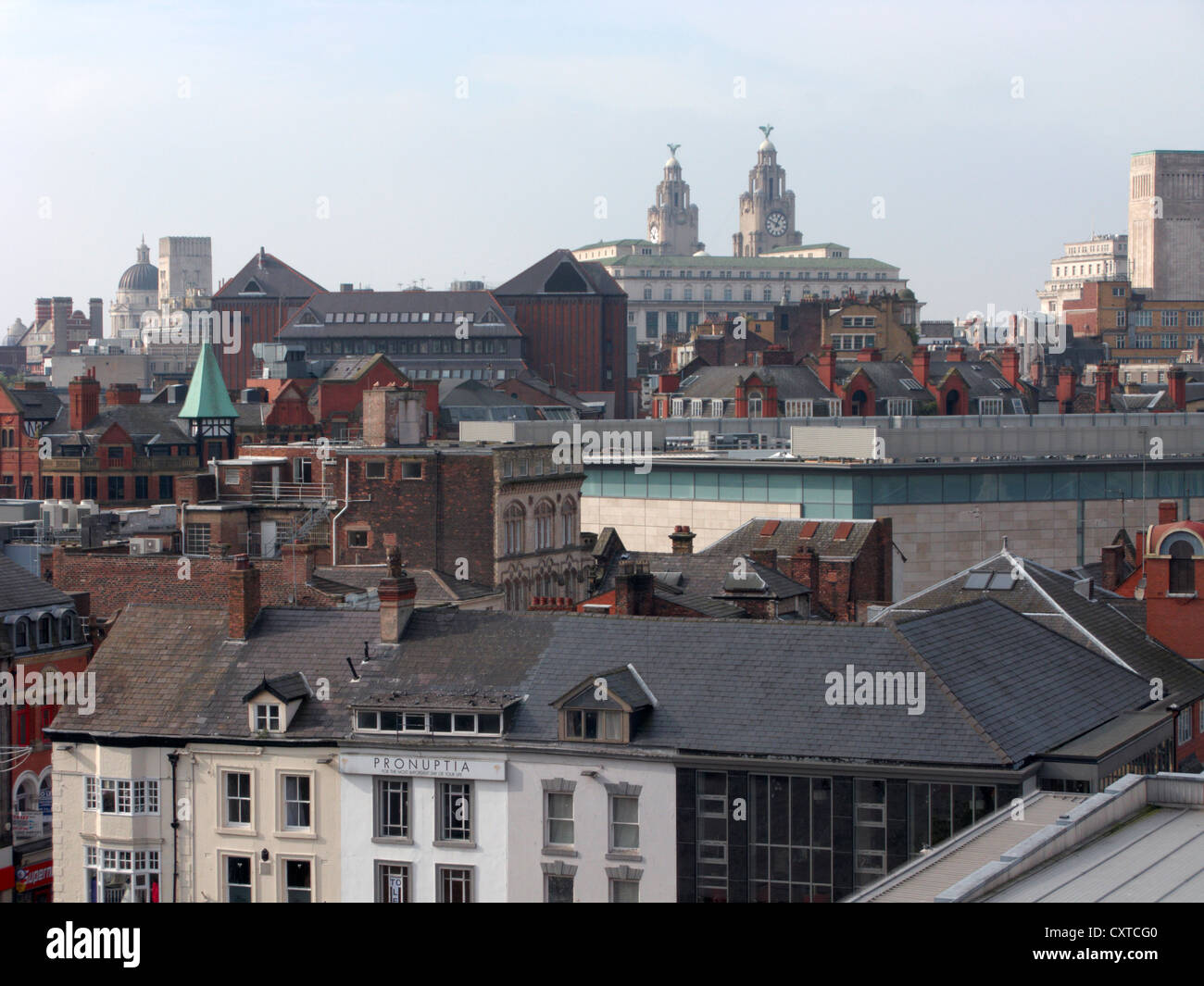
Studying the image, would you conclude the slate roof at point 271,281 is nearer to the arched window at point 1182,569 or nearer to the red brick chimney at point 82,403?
the red brick chimney at point 82,403

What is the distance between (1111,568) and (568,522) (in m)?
19.2

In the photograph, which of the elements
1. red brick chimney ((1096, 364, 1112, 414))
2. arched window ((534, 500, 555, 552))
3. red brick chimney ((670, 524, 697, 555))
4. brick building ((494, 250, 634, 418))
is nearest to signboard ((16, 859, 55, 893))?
arched window ((534, 500, 555, 552))

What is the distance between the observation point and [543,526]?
67.9 m

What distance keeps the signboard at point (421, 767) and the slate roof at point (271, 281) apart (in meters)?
151

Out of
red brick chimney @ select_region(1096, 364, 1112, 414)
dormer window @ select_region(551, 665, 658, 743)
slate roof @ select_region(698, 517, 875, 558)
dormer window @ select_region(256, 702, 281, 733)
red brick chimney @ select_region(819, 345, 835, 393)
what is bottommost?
dormer window @ select_region(256, 702, 281, 733)

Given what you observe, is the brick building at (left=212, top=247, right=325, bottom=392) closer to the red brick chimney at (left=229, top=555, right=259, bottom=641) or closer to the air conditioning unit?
the air conditioning unit

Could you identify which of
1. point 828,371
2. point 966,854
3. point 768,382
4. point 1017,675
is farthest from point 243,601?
point 828,371

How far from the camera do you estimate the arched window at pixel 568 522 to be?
69188 mm

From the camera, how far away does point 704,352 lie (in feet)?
544

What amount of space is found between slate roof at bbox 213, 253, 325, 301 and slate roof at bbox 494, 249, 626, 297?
64.5 feet

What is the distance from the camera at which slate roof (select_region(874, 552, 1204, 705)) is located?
4716 centimetres

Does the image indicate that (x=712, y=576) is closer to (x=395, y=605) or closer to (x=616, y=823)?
(x=395, y=605)
